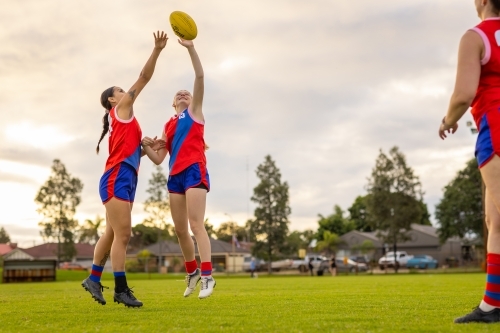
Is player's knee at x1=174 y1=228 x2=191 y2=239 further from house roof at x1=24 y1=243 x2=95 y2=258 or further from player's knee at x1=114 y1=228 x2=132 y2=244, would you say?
house roof at x1=24 y1=243 x2=95 y2=258

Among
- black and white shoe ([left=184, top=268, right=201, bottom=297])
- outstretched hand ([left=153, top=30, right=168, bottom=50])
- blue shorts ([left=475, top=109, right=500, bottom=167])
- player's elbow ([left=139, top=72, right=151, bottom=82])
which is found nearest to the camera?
blue shorts ([left=475, top=109, right=500, bottom=167])

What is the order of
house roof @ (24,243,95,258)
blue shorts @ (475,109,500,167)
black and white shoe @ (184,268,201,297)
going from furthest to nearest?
house roof @ (24,243,95,258), black and white shoe @ (184,268,201,297), blue shorts @ (475,109,500,167)

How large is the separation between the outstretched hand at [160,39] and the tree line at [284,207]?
5428 centimetres

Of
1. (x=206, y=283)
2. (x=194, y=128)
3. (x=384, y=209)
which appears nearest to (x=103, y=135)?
(x=194, y=128)

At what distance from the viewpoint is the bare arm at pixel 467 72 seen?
14.3 feet

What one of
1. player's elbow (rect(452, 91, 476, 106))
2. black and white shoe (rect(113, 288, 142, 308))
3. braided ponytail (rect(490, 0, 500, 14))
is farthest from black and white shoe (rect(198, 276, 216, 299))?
braided ponytail (rect(490, 0, 500, 14))

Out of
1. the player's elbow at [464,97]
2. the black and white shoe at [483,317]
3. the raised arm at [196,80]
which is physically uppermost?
the raised arm at [196,80]

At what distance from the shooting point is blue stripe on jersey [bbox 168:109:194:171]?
7.37 metres

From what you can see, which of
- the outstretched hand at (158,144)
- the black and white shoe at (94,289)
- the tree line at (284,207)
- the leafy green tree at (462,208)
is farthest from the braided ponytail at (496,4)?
the leafy green tree at (462,208)

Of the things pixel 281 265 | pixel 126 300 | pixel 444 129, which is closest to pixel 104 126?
pixel 126 300

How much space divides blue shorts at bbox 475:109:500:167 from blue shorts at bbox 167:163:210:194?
354 centimetres

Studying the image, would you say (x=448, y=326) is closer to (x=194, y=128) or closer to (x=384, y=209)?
(x=194, y=128)

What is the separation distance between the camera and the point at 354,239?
98312 mm

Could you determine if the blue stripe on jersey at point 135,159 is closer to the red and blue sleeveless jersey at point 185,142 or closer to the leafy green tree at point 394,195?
the red and blue sleeveless jersey at point 185,142
